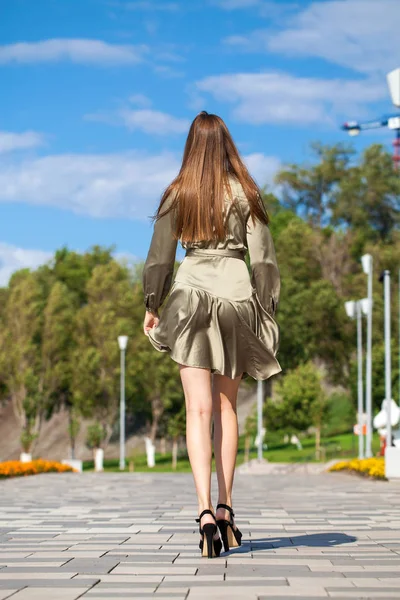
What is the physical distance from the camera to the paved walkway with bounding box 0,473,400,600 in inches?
161

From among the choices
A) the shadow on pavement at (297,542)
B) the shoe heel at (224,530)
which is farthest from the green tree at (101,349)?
the shoe heel at (224,530)

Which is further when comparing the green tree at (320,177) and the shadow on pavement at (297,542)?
the green tree at (320,177)

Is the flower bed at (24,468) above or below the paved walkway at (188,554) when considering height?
below

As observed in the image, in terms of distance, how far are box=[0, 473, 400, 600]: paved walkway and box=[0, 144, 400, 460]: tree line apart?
4904cm

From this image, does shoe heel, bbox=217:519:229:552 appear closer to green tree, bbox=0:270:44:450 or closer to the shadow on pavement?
the shadow on pavement

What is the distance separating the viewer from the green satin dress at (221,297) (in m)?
5.65

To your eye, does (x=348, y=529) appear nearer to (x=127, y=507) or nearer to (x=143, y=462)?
(x=127, y=507)

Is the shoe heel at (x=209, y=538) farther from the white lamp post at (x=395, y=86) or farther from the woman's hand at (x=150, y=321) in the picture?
the white lamp post at (x=395, y=86)

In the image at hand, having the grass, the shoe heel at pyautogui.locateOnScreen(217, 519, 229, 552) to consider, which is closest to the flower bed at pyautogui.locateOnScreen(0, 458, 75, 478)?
the shoe heel at pyautogui.locateOnScreen(217, 519, 229, 552)

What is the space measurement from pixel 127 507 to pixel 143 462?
54.6 metres

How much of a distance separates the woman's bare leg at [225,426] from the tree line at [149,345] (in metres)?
51.9

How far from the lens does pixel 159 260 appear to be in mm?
5844

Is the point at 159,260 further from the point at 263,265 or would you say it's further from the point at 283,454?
the point at 283,454

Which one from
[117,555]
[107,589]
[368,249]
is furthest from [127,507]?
[368,249]
